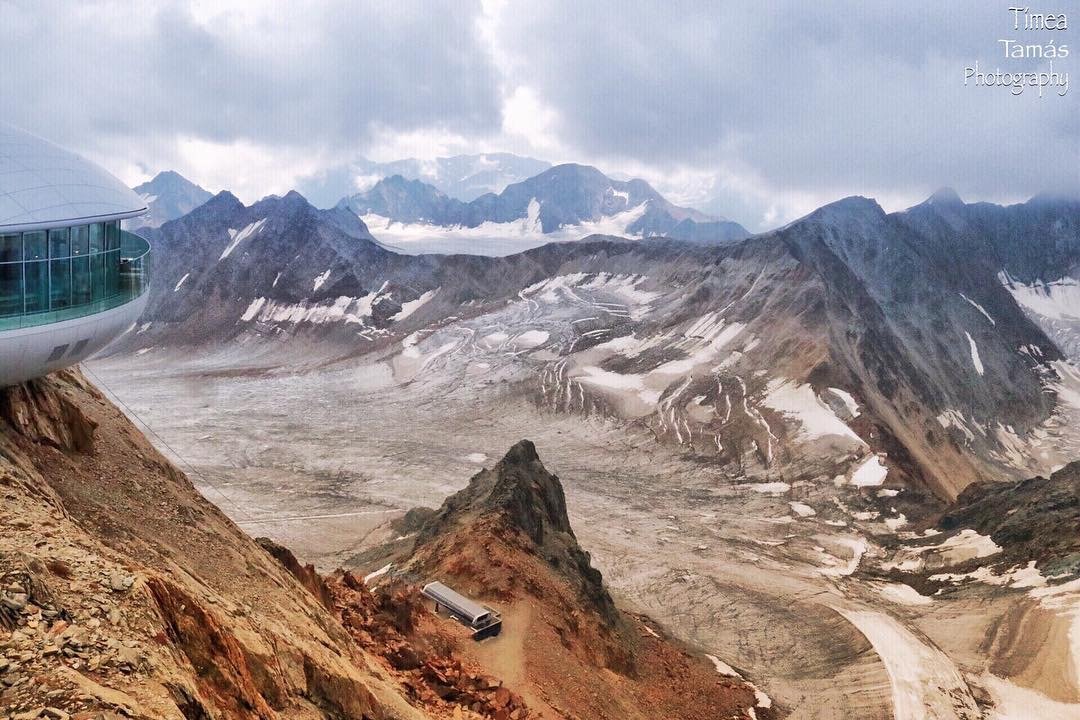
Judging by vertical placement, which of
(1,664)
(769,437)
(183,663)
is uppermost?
(1,664)

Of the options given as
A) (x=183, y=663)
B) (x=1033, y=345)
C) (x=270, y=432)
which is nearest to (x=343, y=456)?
(x=270, y=432)

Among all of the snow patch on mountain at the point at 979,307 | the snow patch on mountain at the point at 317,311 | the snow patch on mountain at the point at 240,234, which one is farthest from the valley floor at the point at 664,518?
the snow patch on mountain at the point at 979,307

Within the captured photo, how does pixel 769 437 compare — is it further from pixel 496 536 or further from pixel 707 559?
pixel 496 536

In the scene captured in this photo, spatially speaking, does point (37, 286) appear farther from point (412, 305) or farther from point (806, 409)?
point (412, 305)

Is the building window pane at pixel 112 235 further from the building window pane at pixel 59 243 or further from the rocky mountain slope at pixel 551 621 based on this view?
the rocky mountain slope at pixel 551 621

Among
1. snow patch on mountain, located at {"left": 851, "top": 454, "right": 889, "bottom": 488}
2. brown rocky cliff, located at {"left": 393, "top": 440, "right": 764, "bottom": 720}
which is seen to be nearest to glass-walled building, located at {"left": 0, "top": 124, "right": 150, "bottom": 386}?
brown rocky cliff, located at {"left": 393, "top": 440, "right": 764, "bottom": 720}

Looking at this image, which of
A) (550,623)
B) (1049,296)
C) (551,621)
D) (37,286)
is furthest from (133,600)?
(1049,296)

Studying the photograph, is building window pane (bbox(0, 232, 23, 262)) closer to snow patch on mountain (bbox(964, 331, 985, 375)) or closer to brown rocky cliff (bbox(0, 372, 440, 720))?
brown rocky cliff (bbox(0, 372, 440, 720))
